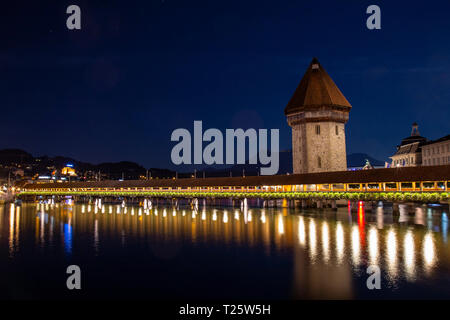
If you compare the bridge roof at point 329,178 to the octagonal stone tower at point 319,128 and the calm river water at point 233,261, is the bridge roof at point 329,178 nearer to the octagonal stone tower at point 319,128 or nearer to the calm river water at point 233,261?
the calm river water at point 233,261

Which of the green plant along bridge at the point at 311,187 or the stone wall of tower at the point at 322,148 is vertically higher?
the stone wall of tower at the point at 322,148

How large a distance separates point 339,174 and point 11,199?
3611 inches

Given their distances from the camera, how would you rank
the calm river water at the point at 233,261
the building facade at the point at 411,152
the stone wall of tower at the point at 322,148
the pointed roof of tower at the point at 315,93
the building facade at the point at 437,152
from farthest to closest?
1. the building facade at the point at 411,152
2. the building facade at the point at 437,152
3. the pointed roof of tower at the point at 315,93
4. the stone wall of tower at the point at 322,148
5. the calm river water at the point at 233,261

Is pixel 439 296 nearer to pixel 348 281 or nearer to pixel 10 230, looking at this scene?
pixel 348 281

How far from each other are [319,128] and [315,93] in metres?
6.37

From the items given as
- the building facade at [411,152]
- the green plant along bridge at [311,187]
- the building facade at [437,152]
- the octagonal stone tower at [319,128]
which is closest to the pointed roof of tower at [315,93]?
the octagonal stone tower at [319,128]

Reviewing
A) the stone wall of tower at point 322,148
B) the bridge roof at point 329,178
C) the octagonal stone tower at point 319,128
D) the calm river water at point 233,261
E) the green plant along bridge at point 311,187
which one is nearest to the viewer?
the calm river water at point 233,261

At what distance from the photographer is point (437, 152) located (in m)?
71.9

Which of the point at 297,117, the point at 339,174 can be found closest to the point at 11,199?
the point at 297,117

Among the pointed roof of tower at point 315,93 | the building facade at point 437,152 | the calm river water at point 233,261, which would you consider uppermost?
the pointed roof of tower at point 315,93

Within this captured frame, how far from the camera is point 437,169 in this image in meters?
42.3

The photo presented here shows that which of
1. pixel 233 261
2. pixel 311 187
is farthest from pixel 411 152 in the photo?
pixel 233 261

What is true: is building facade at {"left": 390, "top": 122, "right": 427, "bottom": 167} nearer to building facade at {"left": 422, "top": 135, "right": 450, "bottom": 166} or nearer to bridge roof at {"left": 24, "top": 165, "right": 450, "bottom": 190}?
building facade at {"left": 422, "top": 135, "right": 450, "bottom": 166}

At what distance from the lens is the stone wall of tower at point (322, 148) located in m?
64.8
